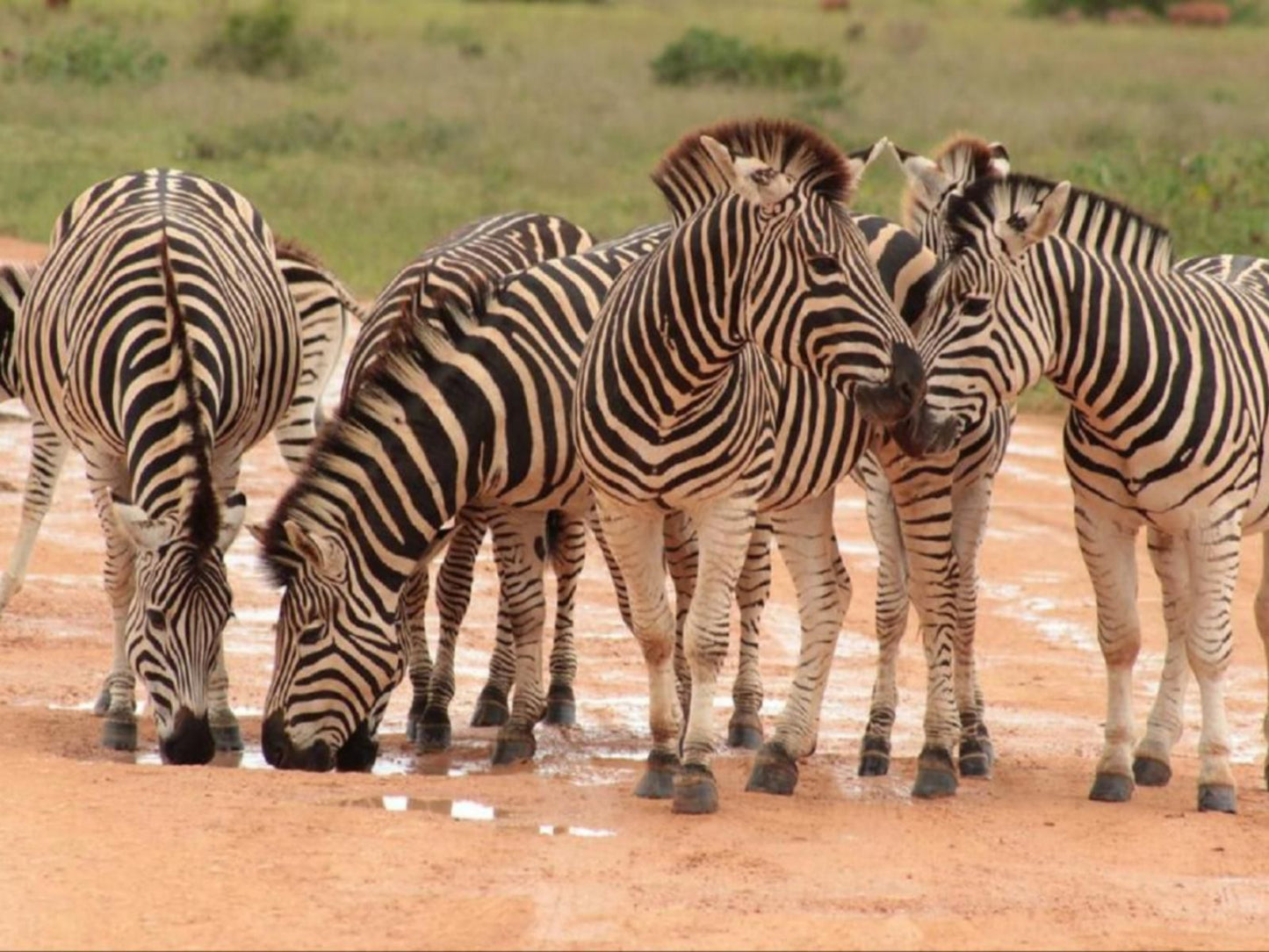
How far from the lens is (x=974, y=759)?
8516mm

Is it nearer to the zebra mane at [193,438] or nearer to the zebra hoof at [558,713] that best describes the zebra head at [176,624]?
the zebra mane at [193,438]

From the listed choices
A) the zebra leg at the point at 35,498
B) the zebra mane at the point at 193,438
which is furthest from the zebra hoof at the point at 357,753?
the zebra leg at the point at 35,498

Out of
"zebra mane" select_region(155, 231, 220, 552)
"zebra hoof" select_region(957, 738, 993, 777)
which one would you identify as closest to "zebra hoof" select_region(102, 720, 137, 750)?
"zebra mane" select_region(155, 231, 220, 552)

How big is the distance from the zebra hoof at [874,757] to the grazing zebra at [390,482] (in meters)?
1.65

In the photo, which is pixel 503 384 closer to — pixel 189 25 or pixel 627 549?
pixel 627 549

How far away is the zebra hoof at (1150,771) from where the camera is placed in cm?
828

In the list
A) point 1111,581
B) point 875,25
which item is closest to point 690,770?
point 1111,581

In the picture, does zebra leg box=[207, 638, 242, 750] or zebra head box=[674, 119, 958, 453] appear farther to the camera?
zebra leg box=[207, 638, 242, 750]

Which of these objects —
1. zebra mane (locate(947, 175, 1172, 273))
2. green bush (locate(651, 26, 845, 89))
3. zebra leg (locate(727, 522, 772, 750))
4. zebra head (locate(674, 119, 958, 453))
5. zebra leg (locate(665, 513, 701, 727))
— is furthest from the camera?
green bush (locate(651, 26, 845, 89))

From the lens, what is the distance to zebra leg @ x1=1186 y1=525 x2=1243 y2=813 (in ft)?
24.7

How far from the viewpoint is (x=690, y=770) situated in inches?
282

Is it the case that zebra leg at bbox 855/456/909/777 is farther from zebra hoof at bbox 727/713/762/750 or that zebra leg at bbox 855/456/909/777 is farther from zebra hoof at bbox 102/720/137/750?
zebra hoof at bbox 102/720/137/750

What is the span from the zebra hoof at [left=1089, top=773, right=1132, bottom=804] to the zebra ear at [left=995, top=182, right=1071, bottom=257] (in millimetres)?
2059

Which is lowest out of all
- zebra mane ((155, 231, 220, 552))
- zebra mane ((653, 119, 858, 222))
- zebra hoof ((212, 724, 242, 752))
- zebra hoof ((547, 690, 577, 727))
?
zebra hoof ((212, 724, 242, 752))
